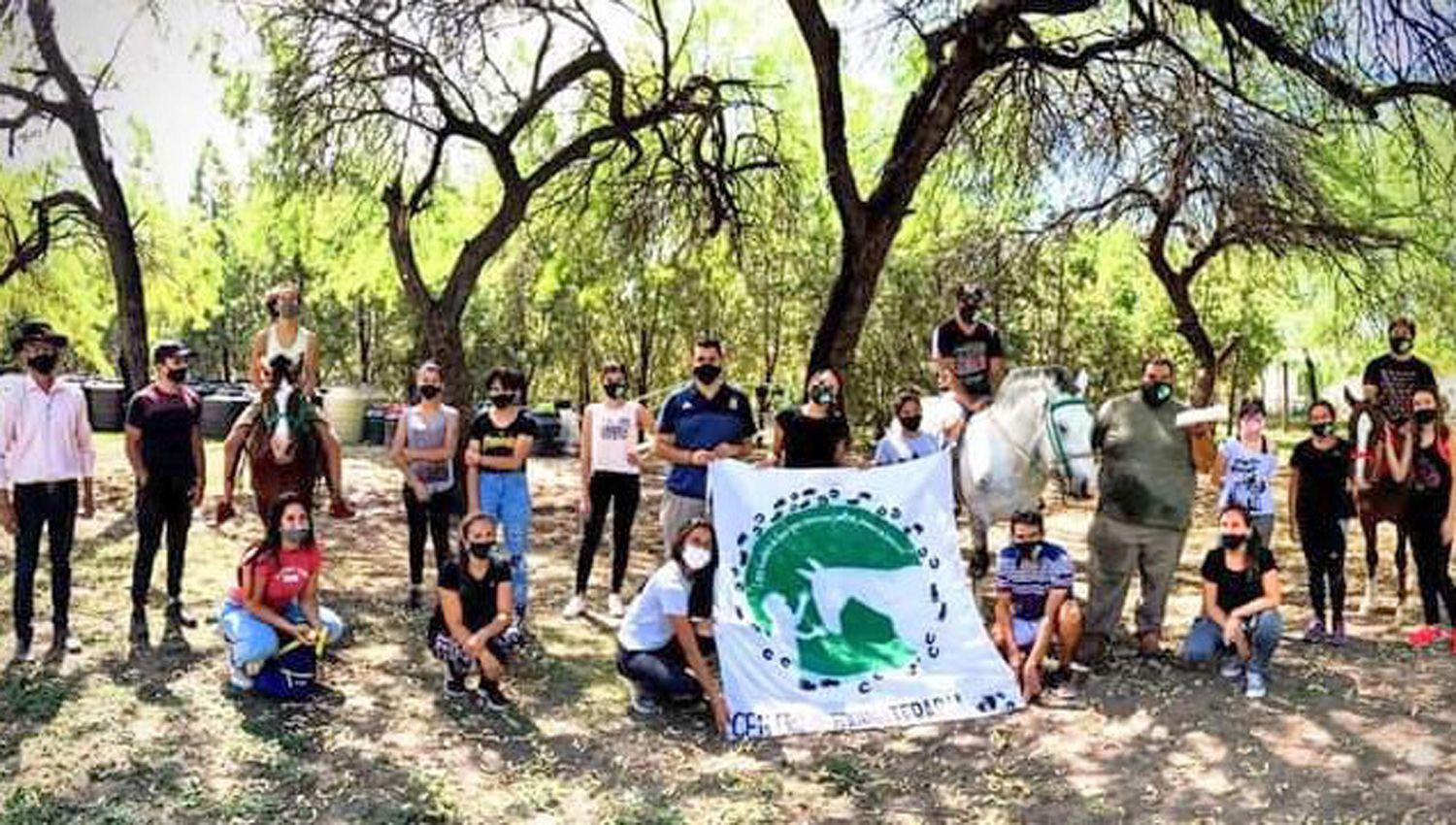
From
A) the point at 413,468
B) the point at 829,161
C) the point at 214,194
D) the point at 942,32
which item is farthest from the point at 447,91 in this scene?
the point at 214,194

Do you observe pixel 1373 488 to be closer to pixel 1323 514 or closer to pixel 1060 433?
pixel 1323 514

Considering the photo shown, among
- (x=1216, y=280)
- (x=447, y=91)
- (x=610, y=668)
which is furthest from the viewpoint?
(x=1216, y=280)

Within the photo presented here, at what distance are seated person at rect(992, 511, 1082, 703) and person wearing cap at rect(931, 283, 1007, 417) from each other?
1.38m

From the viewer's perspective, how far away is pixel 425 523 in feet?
24.6

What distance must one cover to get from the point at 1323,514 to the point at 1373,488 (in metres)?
0.57

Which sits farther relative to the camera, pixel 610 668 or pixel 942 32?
pixel 942 32

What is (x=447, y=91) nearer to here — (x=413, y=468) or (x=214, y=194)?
(x=413, y=468)

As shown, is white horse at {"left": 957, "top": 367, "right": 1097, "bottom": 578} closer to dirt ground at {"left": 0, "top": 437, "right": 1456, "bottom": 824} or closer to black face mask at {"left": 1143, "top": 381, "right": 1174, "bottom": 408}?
black face mask at {"left": 1143, "top": 381, "right": 1174, "bottom": 408}

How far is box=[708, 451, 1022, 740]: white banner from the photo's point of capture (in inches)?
222

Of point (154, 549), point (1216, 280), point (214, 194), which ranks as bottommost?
point (154, 549)

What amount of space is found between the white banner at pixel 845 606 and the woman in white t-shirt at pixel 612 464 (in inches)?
40.6

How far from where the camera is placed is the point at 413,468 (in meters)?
7.16

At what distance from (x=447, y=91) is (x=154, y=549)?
597 centimetres

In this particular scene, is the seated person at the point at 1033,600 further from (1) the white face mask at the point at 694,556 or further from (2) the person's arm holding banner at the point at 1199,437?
(1) the white face mask at the point at 694,556
